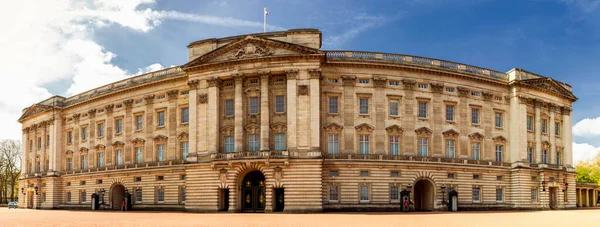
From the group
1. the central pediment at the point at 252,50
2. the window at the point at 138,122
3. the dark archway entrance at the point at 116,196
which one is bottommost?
the dark archway entrance at the point at 116,196

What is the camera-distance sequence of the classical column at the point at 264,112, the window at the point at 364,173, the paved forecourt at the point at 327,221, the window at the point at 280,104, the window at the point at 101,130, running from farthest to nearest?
the window at the point at 101,130
the window at the point at 280,104
the window at the point at 364,173
the classical column at the point at 264,112
the paved forecourt at the point at 327,221

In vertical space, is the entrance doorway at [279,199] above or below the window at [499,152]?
below

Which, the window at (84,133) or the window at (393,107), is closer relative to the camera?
the window at (393,107)

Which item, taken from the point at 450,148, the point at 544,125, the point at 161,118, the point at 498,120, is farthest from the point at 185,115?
the point at 544,125

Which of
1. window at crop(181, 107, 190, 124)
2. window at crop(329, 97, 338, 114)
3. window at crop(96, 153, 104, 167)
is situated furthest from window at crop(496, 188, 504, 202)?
window at crop(96, 153, 104, 167)

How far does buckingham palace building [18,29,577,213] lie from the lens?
51.7 m

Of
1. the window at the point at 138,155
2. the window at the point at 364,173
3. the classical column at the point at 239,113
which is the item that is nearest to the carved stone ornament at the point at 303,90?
the classical column at the point at 239,113

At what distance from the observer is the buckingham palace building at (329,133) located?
51688 mm

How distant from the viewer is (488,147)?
59.0 metres

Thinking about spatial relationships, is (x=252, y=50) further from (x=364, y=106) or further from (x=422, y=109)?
(x=422, y=109)

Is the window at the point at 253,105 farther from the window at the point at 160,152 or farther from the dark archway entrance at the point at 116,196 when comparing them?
the dark archway entrance at the point at 116,196

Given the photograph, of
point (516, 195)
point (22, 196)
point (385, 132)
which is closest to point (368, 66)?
point (385, 132)

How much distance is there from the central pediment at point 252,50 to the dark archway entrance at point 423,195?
691 inches

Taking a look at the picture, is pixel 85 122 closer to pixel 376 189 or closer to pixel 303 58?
pixel 303 58
